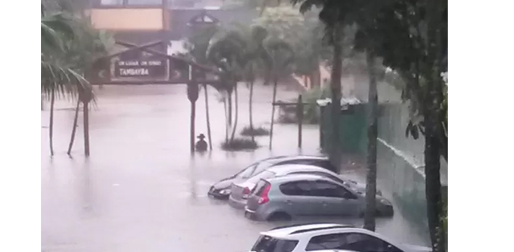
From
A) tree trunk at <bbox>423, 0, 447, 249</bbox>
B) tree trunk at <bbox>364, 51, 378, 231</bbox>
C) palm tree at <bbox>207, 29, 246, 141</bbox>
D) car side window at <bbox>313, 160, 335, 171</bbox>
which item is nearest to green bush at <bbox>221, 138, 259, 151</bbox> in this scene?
palm tree at <bbox>207, 29, 246, 141</bbox>

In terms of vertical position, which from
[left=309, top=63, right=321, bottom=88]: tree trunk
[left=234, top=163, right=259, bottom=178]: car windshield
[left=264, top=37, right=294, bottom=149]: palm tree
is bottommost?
[left=234, top=163, right=259, bottom=178]: car windshield

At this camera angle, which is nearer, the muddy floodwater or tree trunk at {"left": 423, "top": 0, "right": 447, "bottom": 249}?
the muddy floodwater

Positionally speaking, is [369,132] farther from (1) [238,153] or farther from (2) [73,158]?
(2) [73,158]

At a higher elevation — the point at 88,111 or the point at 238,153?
the point at 88,111

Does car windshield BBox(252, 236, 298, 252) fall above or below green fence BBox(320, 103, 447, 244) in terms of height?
below

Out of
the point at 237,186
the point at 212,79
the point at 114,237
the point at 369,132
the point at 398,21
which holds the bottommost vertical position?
the point at 114,237

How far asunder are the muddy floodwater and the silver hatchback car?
72 mm

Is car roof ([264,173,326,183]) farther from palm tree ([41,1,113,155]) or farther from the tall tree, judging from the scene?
palm tree ([41,1,113,155])

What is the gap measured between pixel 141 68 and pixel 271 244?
0.93 meters

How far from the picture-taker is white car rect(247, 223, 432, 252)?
9.06 ft

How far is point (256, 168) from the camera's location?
9.16 ft

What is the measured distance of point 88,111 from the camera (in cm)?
273
